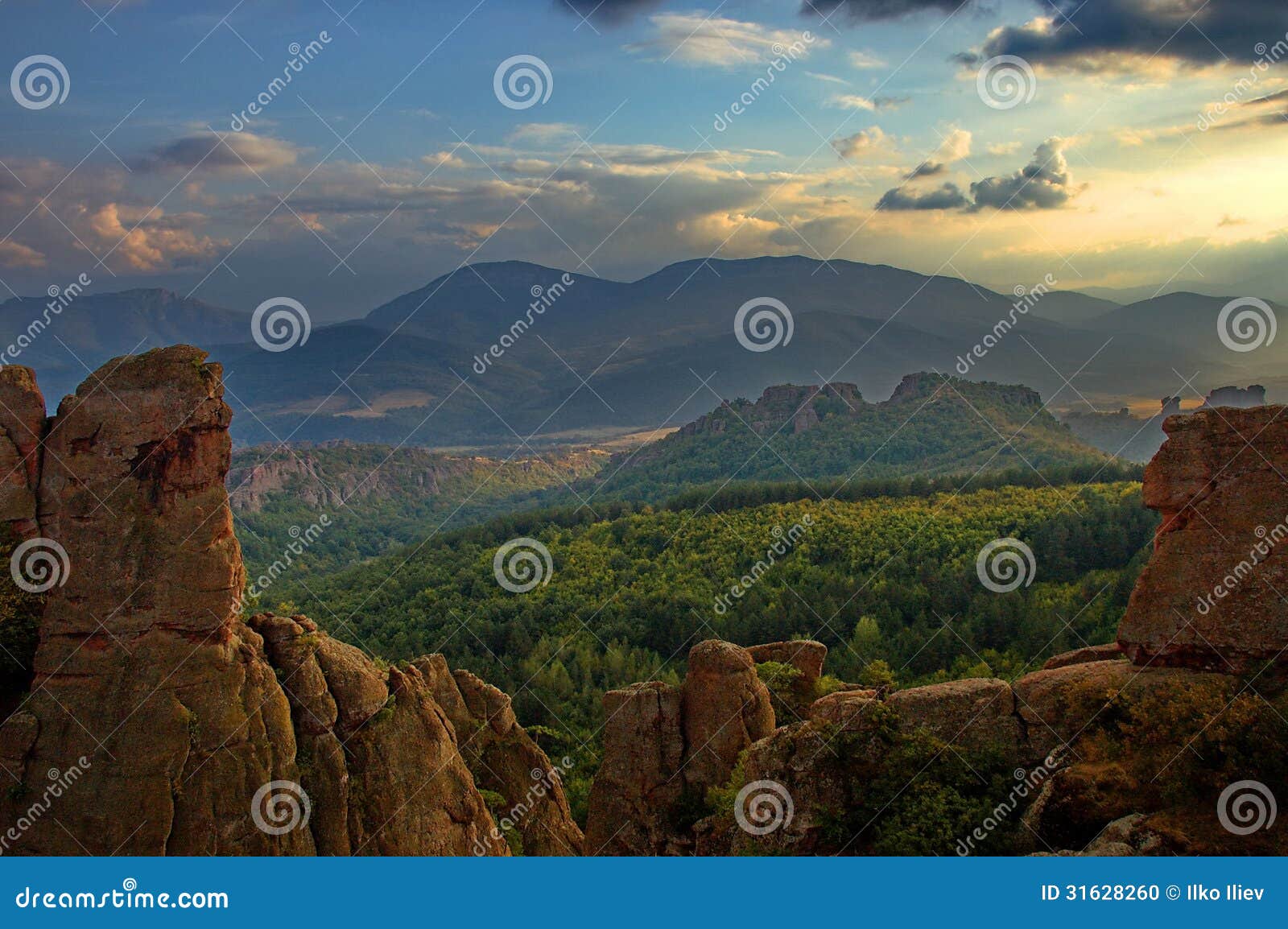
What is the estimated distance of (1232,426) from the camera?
28703 mm

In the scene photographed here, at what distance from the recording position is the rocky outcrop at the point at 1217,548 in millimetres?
27719

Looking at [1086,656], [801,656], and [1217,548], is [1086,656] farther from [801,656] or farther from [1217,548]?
[801,656]

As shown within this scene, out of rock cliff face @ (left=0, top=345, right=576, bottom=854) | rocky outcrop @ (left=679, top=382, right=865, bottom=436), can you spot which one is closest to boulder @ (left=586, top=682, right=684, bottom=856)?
rock cliff face @ (left=0, top=345, right=576, bottom=854)

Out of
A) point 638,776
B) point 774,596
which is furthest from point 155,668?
point 774,596

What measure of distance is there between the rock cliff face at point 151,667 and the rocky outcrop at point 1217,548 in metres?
22.6

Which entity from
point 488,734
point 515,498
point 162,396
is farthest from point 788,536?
point 515,498

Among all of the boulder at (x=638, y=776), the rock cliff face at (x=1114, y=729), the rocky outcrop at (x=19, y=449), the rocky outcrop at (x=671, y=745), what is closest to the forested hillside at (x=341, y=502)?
the boulder at (x=638, y=776)

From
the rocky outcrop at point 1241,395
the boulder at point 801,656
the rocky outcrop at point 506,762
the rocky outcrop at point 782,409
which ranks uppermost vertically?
the rocky outcrop at point 782,409

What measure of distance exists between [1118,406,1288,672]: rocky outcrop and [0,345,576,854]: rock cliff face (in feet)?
74.0

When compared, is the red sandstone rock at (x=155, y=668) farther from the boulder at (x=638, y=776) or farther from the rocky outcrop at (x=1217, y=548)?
the rocky outcrop at (x=1217, y=548)

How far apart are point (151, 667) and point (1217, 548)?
2928 centimetres

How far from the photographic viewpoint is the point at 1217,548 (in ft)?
93.5

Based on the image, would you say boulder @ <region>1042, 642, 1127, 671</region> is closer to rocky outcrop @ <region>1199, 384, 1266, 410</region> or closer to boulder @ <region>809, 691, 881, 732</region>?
boulder @ <region>809, 691, 881, 732</region>

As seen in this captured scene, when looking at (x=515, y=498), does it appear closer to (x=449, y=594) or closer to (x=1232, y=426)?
(x=449, y=594)
